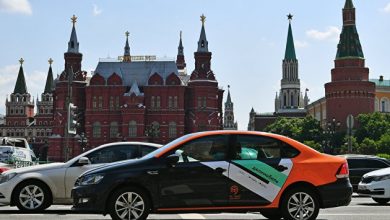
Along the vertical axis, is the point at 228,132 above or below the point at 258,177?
above

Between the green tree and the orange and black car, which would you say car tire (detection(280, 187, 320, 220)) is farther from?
the green tree

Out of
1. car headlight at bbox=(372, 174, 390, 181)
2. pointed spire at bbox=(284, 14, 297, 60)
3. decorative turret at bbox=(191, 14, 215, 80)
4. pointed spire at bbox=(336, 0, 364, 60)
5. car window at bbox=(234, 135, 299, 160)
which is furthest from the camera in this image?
pointed spire at bbox=(284, 14, 297, 60)

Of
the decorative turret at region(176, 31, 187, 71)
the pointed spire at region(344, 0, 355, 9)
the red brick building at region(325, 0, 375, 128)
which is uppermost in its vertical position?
the pointed spire at region(344, 0, 355, 9)

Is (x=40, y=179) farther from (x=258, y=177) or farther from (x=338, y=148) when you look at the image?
(x=338, y=148)

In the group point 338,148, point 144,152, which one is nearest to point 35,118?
point 338,148

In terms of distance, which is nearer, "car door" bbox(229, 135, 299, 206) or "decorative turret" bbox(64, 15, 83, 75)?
"car door" bbox(229, 135, 299, 206)

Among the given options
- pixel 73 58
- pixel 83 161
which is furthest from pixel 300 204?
pixel 73 58

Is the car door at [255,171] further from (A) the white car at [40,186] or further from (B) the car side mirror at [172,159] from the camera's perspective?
(A) the white car at [40,186]

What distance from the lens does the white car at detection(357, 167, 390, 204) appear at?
17750 millimetres

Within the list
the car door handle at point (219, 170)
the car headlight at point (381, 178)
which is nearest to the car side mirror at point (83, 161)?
the car door handle at point (219, 170)

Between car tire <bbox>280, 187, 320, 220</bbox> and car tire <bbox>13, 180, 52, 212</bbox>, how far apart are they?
5.58 m

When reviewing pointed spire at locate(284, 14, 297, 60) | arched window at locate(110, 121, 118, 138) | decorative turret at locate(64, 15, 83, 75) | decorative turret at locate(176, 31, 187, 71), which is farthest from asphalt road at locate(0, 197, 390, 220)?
pointed spire at locate(284, 14, 297, 60)

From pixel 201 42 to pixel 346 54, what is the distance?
22573 mm

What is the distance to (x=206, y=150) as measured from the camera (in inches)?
469
